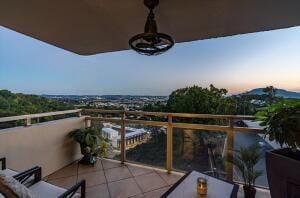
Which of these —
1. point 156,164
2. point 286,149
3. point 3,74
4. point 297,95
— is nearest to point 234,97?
point 297,95

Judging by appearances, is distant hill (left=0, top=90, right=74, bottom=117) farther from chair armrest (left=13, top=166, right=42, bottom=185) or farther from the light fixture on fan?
the light fixture on fan

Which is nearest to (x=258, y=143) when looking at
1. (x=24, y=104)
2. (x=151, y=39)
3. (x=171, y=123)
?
(x=171, y=123)

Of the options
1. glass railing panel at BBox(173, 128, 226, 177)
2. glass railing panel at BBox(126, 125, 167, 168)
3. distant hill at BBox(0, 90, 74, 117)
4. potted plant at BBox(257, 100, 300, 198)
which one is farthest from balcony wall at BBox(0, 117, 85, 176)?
potted plant at BBox(257, 100, 300, 198)

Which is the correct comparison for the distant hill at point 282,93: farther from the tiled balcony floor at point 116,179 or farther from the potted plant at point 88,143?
the potted plant at point 88,143

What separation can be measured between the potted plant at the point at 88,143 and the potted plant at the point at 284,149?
2.81m

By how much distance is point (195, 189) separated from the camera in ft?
6.21

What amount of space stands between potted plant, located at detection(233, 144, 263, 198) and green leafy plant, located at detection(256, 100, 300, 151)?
1.25ft

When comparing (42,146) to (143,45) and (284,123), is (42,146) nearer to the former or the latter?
(143,45)

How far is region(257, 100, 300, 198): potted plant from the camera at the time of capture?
2.05 metres

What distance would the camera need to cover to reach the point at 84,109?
14.0 feet

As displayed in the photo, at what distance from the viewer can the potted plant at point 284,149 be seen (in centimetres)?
205

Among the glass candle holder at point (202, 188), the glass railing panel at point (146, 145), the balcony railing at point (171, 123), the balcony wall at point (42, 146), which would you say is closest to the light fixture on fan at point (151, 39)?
the glass candle holder at point (202, 188)

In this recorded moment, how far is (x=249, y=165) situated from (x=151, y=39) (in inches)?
80.1

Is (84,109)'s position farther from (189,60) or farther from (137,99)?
(189,60)
